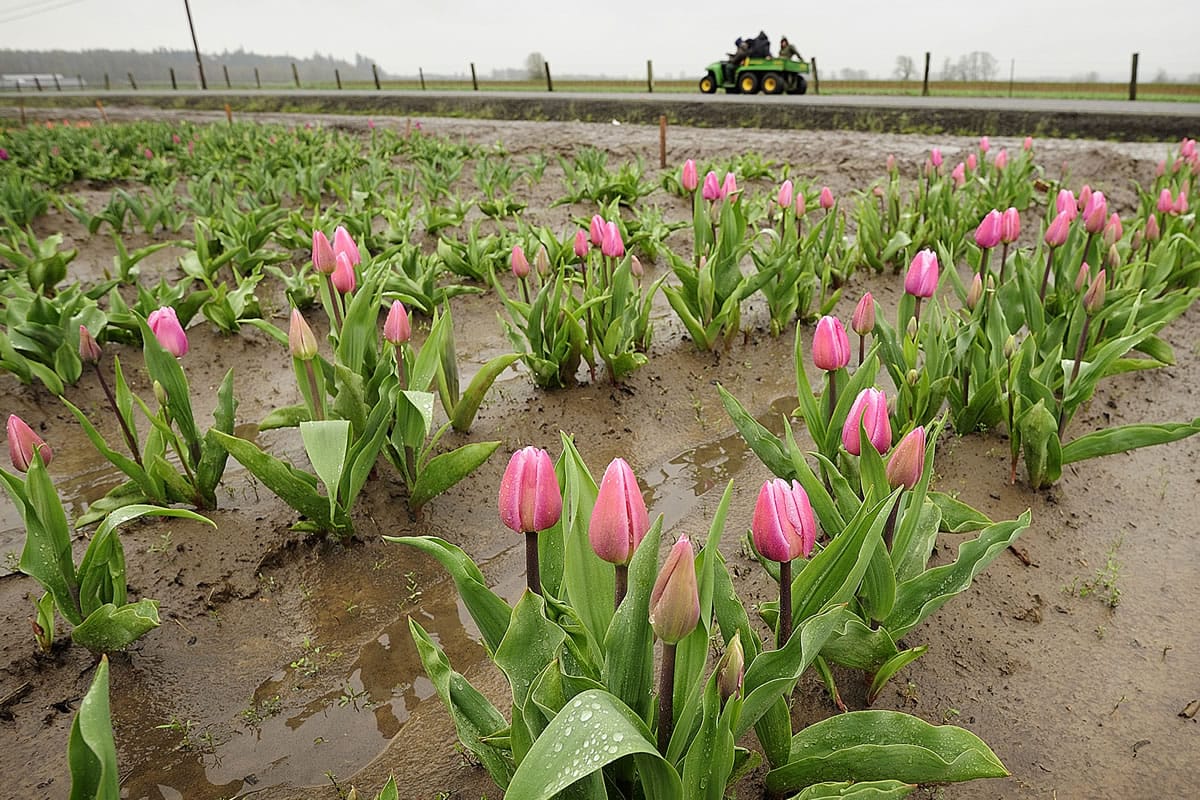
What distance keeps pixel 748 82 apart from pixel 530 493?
70.1 feet

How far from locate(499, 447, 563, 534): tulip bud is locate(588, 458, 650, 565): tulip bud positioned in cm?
14

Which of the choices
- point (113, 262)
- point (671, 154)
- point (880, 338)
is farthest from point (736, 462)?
point (671, 154)

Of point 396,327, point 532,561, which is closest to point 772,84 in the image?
point 396,327

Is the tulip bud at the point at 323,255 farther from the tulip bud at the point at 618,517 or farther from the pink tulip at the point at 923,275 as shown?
the pink tulip at the point at 923,275

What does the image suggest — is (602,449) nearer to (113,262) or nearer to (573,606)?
(573,606)

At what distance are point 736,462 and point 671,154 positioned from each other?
808cm

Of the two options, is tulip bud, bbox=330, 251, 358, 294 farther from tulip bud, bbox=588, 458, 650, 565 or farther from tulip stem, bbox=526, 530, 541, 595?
tulip bud, bbox=588, 458, 650, 565

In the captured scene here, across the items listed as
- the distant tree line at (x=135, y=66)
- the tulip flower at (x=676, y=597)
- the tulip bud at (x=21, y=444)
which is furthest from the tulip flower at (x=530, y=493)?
the distant tree line at (x=135, y=66)

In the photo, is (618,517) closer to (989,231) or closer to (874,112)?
(989,231)

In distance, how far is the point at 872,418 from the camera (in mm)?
1636

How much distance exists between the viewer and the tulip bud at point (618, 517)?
1.10 metres

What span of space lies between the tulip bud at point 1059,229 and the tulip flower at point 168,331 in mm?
3327

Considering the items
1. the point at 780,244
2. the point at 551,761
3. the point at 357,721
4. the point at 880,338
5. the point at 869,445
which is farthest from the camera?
the point at 780,244

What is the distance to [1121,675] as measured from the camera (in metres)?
1.83
